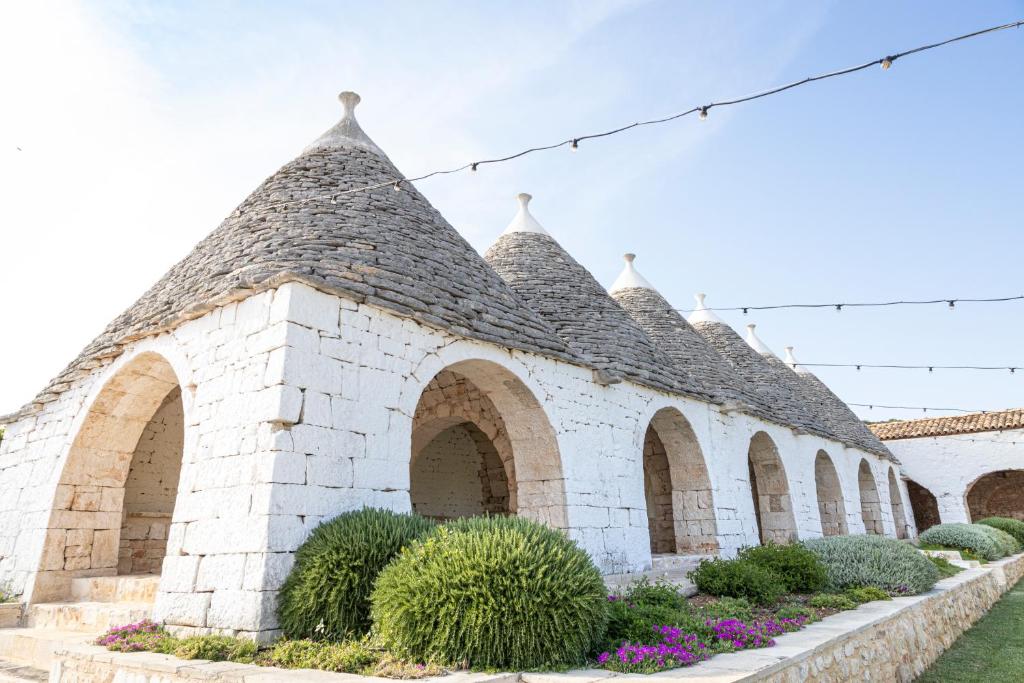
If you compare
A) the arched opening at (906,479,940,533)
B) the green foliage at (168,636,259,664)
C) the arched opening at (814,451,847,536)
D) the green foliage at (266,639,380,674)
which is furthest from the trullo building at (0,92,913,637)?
the arched opening at (906,479,940,533)

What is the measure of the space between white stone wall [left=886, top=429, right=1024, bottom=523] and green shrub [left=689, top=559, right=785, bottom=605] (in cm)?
1620

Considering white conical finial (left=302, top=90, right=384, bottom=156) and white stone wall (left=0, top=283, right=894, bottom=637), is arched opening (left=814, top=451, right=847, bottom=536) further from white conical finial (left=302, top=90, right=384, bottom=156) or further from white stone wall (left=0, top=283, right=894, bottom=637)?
white conical finial (left=302, top=90, right=384, bottom=156)

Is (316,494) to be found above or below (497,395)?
below

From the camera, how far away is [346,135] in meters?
8.26

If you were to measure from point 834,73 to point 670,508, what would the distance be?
344 inches

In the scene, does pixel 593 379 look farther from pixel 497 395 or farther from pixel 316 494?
pixel 316 494

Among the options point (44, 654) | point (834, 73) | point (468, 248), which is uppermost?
point (468, 248)

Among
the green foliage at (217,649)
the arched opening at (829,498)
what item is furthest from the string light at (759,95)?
the arched opening at (829,498)

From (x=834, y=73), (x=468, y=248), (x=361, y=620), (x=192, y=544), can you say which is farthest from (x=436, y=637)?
(x=468, y=248)

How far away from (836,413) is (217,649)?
17513 millimetres

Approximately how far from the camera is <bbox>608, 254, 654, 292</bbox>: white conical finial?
42.2ft

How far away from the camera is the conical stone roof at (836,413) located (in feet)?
53.9

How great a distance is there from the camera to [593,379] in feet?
25.5

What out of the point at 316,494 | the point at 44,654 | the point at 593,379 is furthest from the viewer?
the point at 593,379
